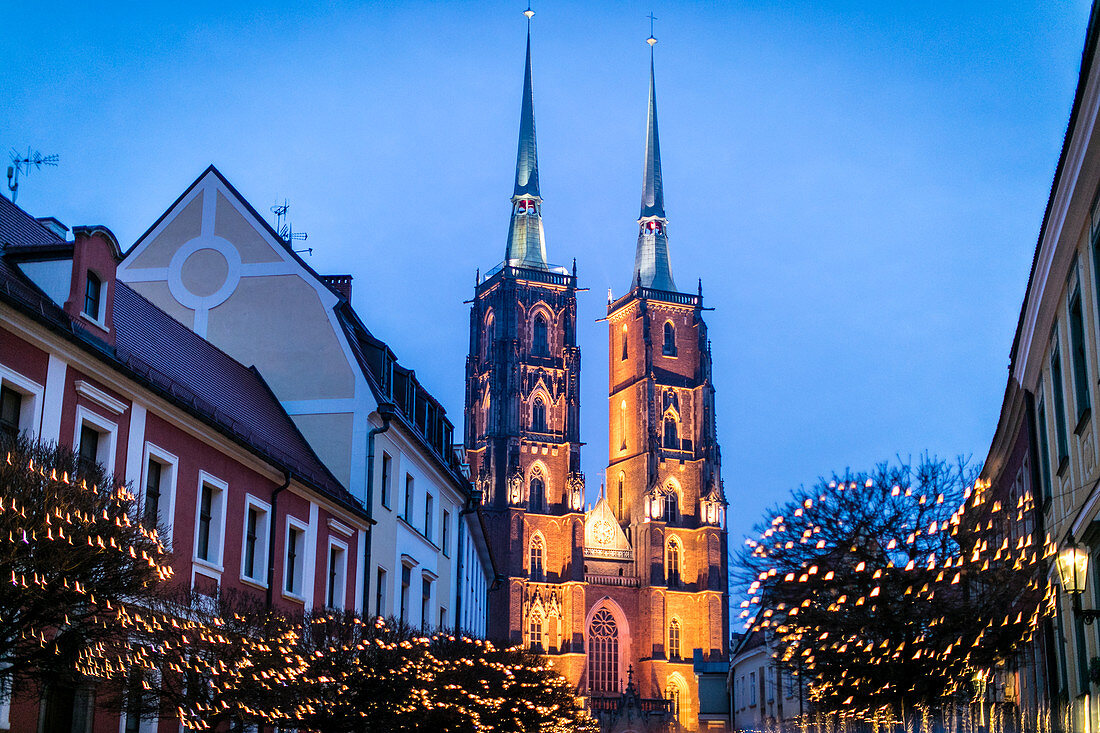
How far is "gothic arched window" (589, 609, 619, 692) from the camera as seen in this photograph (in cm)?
9738

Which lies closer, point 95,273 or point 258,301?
point 95,273

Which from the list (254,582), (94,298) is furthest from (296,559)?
(94,298)

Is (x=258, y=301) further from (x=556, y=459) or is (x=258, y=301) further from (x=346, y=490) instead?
(x=556, y=459)

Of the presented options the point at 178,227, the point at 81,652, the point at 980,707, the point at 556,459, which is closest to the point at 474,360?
the point at 556,459


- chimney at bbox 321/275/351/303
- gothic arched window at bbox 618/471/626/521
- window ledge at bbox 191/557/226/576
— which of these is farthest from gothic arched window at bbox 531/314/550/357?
window ledge at bbox 191/557/226/576

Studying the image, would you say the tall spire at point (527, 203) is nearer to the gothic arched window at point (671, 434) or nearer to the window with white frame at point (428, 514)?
the gothic arched window at point (671, 434)

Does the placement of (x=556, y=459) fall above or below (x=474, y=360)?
below

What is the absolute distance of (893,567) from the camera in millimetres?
24422

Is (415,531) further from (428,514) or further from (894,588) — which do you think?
(894,588)

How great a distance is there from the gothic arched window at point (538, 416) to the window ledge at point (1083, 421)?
83.3 m

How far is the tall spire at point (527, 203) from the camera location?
356 feet

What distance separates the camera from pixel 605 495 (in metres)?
110

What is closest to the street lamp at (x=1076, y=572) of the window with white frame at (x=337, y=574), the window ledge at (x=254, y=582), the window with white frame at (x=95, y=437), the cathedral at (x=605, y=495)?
the window with white frame at (x=95, y=437)

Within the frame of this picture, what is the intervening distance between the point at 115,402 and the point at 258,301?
1290cm
